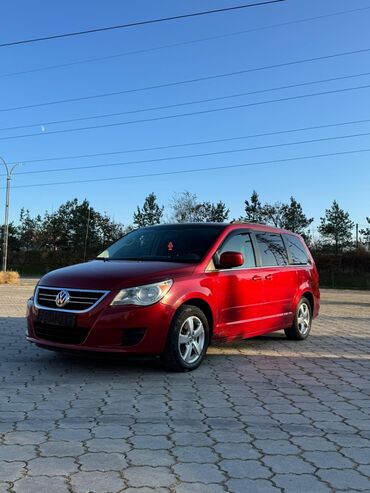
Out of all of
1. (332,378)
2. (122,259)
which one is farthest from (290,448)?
(122,259)

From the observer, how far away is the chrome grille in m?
5.82

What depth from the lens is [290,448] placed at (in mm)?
3898

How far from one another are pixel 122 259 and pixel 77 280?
1106 millimetres

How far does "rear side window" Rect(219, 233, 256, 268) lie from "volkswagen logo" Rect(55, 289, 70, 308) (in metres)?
2.10

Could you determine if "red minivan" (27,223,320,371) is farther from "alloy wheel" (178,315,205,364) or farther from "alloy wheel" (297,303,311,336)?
"alloy wheel" (297,303,311,336)

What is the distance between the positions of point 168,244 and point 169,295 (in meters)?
1.36

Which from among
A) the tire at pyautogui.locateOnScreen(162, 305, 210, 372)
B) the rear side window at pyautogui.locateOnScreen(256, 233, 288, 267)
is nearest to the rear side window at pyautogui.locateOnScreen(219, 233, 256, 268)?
the rear side window at pyautogui.locateOnScreen(256, 233, 288, 267)

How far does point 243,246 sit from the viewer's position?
296 inches

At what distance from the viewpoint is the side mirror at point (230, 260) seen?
673 centimetres

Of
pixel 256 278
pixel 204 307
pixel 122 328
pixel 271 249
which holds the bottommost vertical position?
pixel 122 328

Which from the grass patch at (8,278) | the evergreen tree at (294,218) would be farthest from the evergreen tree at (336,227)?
the grass patch at (8,278)

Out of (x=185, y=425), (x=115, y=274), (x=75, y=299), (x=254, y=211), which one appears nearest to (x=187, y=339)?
(x=115, y=274)

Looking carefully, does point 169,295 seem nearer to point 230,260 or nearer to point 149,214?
point 230,260

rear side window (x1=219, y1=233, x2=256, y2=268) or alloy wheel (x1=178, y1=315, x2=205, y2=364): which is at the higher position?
rear side window (x1=219, y1=233, x2=256, y2=268)
